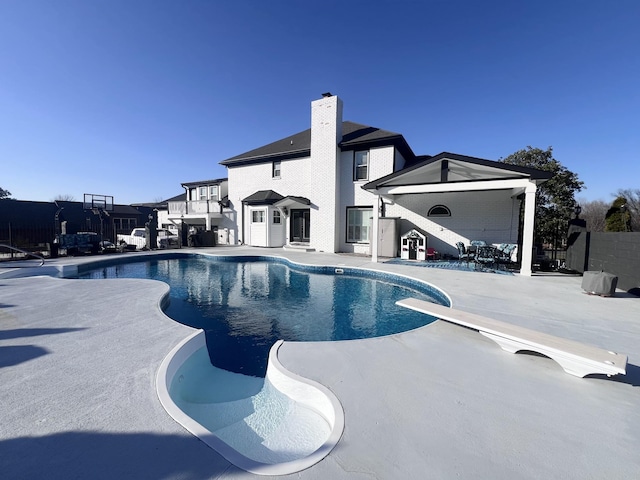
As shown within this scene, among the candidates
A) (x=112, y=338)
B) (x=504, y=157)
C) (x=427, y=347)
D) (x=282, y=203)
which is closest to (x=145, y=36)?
(x=282, y=203)

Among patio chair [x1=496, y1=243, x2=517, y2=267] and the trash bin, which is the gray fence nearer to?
the trash bin

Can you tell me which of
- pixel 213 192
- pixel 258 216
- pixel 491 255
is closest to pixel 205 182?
pixel 213 192

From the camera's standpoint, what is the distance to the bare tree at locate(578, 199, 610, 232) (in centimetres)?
2670

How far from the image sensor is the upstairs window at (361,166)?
14.6 meters

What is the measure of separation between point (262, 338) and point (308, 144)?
14416mm

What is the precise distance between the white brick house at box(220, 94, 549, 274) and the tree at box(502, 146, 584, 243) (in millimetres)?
4846

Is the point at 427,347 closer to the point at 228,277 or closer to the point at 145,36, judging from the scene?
the point at 228,277

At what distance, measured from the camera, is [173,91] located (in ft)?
43.9

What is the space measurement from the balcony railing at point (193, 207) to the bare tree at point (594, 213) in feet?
107

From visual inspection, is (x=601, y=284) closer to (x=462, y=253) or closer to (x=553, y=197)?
(x=462, y=253)

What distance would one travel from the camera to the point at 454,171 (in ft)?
39.8

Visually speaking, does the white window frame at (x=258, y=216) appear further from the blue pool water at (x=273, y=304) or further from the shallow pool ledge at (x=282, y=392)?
the shallow pool ledge at (x=282, y=392)

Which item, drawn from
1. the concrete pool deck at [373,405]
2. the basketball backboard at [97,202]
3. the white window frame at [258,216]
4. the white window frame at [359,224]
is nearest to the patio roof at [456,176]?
the white window frame at [359,224]

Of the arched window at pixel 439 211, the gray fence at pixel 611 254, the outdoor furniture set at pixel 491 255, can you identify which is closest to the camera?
the gray fence at pixel 611 254
